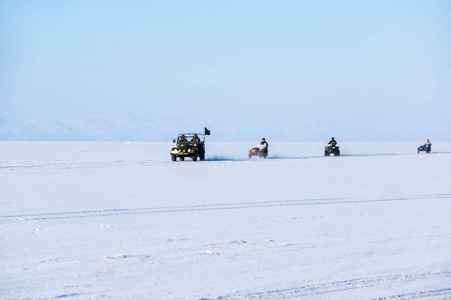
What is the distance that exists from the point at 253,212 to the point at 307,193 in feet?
11.4

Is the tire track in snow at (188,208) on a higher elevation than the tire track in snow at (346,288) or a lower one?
higher

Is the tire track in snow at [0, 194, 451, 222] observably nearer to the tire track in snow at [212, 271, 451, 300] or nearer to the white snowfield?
the white snowfield

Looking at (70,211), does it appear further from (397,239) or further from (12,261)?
(397,239)

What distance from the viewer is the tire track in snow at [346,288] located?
4141mm

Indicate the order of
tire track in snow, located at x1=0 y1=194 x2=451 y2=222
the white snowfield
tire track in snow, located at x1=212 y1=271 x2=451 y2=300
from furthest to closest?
tire track in snow, located at x1=0 y1=194 x2=451 y2=222
the white snowfield
tire track in snow, located at x1=212 y1=271 x2=451 y2=300

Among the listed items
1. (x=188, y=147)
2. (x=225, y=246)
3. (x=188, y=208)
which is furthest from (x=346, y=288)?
(x=188, y=147)

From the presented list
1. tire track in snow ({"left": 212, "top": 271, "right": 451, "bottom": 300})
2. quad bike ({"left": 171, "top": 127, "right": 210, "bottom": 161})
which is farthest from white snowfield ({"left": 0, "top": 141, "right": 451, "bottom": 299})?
quad bike ({"left": 171, "top": 127, "right": 210, "bottom": 161})

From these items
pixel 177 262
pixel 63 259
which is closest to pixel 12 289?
pixel 63 259

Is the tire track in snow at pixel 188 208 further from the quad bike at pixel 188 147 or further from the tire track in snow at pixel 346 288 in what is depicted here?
the quad bike at pixel 188 147

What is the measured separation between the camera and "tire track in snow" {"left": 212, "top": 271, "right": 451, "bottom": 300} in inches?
163

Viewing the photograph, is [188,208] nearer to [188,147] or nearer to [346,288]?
[346,288]

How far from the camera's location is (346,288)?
4371 mm

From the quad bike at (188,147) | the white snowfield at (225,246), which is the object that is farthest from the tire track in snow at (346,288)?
the quad bike at (188,147)

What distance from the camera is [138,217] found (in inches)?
335
